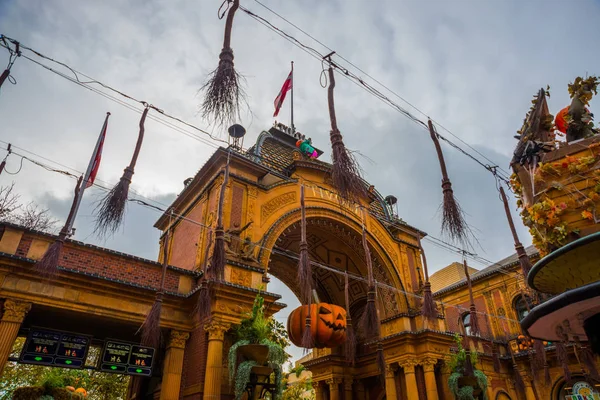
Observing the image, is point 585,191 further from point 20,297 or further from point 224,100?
point 20,297

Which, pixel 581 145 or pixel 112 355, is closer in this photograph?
pixel 581 145

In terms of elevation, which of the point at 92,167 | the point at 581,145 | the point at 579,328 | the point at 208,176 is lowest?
the point at 579,328

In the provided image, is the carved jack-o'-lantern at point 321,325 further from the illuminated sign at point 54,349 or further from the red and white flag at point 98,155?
the red and white flag at point 98,155

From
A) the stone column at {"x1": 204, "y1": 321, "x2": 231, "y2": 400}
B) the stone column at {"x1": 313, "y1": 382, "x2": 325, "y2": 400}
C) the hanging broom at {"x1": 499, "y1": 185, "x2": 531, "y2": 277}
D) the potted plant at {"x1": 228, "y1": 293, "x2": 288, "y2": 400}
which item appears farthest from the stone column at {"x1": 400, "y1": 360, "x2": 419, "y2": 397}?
the stone column at {"x1": 204, "y1": 321, "x2": 231, "y2": 400}

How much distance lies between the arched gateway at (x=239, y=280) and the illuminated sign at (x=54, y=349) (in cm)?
61

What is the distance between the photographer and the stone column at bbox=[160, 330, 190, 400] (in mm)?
11023

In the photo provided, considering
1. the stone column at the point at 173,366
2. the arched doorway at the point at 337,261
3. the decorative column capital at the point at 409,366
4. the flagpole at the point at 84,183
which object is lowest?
the stone column at the point at 173,366

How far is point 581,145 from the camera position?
542cm

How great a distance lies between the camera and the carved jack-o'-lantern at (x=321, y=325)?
1066cm

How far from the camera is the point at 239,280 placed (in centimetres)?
1268

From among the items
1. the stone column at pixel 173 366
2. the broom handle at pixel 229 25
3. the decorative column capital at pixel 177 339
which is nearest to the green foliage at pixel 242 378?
the stone column at pixel 173 366

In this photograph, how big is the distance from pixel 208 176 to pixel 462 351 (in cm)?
1188

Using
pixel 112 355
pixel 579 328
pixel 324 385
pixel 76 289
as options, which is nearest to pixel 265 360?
pixel 112 355

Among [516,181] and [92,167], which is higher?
[92,167]
